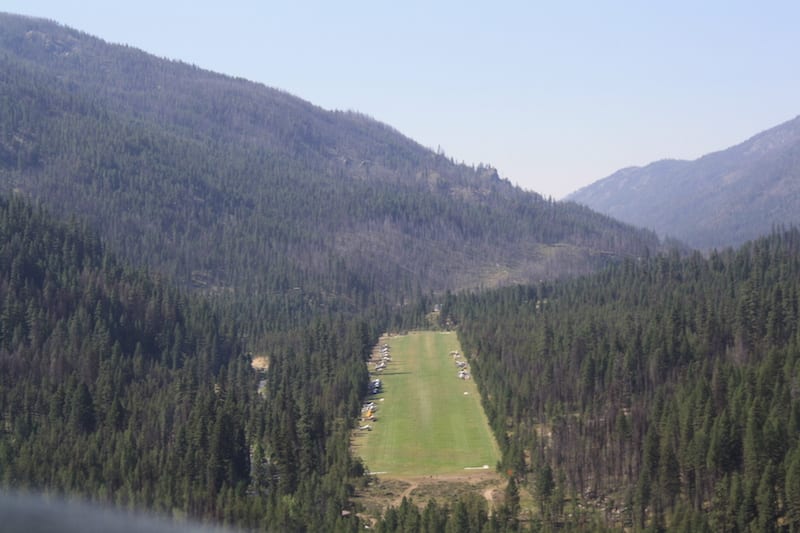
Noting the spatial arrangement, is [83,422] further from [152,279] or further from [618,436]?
[152,279]

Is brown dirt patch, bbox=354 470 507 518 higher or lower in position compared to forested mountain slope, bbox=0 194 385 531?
lower

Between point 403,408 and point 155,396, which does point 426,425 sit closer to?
point 403,408

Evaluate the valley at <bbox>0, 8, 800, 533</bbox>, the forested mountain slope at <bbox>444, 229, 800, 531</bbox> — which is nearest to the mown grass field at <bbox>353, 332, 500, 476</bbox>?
the valley at <bbox>0, 8, 800, 533</bbox>

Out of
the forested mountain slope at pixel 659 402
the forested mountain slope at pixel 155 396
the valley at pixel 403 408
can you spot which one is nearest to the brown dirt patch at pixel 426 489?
the valley at pixel 403 408

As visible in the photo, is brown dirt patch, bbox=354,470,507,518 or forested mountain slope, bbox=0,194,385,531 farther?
brown dirt patch, bbox=354,470,507,518

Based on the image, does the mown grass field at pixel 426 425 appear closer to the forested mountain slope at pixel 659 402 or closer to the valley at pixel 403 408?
the valley at pixel 403 408

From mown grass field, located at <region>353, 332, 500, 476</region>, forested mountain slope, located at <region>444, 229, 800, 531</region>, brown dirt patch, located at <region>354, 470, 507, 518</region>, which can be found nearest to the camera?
forested mountain slope, located at <region>444, 229, 800, 531</region>

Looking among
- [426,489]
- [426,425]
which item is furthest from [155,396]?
[426,489]

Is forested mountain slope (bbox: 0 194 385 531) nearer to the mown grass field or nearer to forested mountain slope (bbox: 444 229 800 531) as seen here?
the mown grass field
